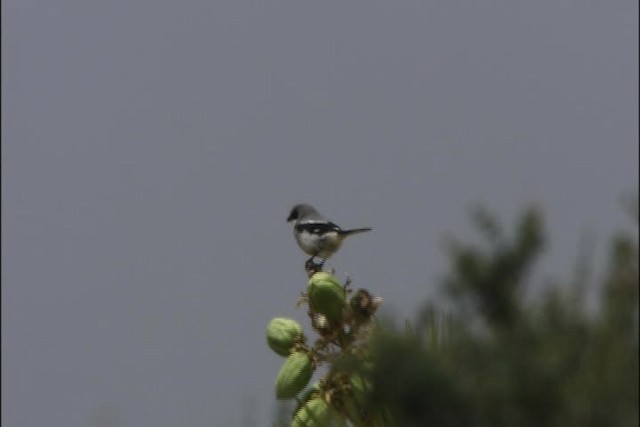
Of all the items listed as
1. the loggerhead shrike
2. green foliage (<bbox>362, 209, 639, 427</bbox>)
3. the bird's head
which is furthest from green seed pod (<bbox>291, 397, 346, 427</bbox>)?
the bird's head

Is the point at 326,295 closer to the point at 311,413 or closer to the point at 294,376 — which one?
the point at 294,376

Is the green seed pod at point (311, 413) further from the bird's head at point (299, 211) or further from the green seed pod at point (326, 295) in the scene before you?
the bird's head at point (299, 211)

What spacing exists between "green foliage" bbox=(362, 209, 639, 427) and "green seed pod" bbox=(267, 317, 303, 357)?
181 centimetres

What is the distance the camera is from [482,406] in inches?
102

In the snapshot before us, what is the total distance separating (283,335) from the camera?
188 inches

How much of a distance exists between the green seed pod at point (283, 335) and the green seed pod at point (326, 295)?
0.45 feet

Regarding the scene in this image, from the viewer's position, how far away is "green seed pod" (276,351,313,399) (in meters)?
4.61

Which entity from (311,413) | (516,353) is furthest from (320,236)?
(516,353)

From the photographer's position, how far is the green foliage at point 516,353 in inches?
101

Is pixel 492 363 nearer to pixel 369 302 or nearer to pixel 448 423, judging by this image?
pixel 448 423

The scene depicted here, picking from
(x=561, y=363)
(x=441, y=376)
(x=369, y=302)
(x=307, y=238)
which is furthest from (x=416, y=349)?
(x=307, y=238)

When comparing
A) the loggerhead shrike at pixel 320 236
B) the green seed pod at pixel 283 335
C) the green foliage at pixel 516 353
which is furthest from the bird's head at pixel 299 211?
the green foliage at pixel 516 353

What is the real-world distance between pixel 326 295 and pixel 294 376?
0.81 ft

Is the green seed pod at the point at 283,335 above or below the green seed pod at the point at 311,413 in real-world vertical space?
above
